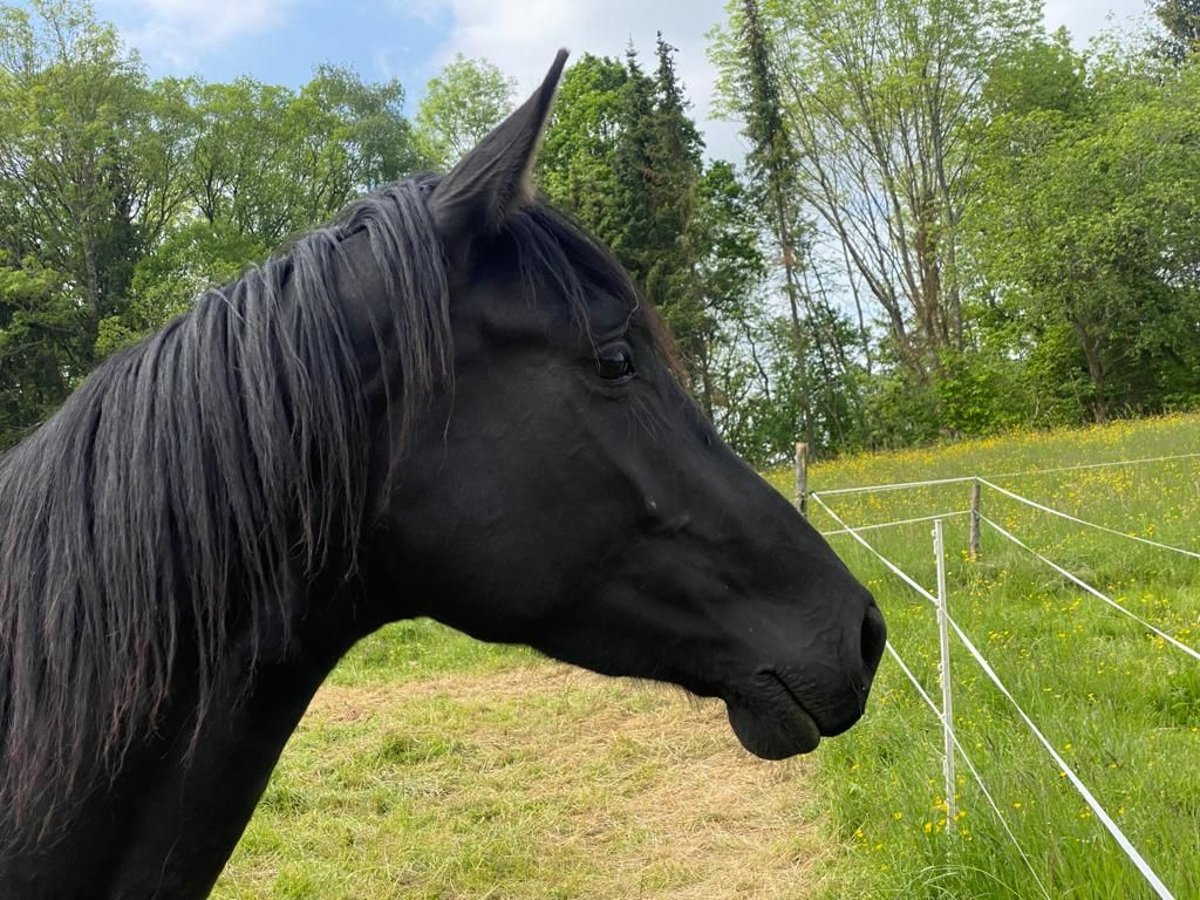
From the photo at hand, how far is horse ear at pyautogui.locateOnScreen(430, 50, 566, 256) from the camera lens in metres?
1.17

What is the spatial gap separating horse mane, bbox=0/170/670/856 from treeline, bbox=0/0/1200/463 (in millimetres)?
19842

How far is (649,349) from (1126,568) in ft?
21.0

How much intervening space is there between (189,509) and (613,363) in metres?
0.65

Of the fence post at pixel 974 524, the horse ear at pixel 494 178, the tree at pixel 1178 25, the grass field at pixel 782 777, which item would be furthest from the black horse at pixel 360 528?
the tree at pixel 1178 25

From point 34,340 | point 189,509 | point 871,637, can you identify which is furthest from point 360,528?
point 34,340

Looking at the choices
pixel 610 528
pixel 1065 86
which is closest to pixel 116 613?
pixel 610 528

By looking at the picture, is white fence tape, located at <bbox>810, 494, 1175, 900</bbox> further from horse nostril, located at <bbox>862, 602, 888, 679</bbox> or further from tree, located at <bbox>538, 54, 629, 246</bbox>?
tree, located at <bbox>538, 54, 629, 246</bbox>

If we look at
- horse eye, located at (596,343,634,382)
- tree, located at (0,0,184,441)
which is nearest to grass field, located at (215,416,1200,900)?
horse eye, located at (596,343,634,382)

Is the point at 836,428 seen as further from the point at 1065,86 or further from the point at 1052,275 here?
the point at 1065,86

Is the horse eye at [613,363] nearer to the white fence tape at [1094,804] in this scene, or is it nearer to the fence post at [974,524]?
the white fence tape at [1094,804]

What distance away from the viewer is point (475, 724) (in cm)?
557

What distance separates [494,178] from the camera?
3.92ft

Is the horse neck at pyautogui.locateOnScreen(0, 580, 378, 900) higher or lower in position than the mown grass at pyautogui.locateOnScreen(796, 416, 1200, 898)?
higher

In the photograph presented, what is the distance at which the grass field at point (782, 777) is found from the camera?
2.50 metres
